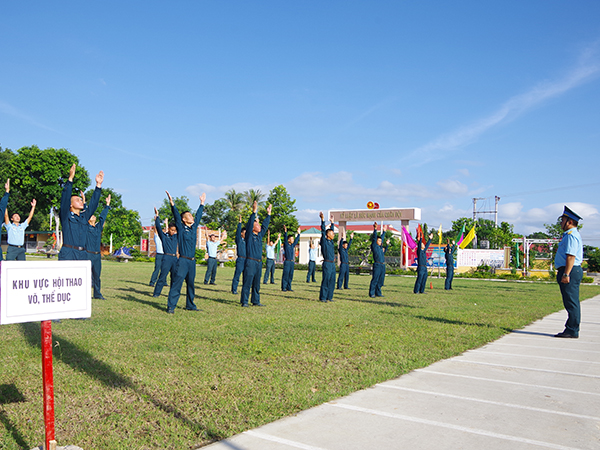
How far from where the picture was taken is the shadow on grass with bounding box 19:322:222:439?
149 inches

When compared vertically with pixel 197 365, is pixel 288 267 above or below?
above

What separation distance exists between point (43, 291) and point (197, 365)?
2720 mm

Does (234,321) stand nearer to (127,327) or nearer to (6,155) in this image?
(127,327)

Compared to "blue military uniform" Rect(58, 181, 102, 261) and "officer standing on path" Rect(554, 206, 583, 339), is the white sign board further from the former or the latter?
"officer standing on path" Rect(554, 206, 583, 339)

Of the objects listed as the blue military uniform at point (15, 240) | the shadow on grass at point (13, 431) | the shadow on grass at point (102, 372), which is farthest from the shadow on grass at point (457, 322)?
the blue military uniform at point (15, 240)

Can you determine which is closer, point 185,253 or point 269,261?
point 185,253

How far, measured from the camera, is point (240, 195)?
78.6 metres

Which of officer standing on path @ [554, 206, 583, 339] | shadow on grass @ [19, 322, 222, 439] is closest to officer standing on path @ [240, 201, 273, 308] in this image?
shadow on grass @ [19, 322, 222, 439]

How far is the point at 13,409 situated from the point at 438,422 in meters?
3.50

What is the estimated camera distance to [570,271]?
8.23 m

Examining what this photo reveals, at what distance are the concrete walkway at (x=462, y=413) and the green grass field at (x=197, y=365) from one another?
266 millimetres

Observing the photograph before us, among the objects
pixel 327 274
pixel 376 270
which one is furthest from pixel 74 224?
pixel 376 270

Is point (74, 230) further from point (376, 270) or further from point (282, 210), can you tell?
point (282, 210)

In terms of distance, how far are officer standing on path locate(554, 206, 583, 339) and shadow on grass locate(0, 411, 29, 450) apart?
802 centimetres
